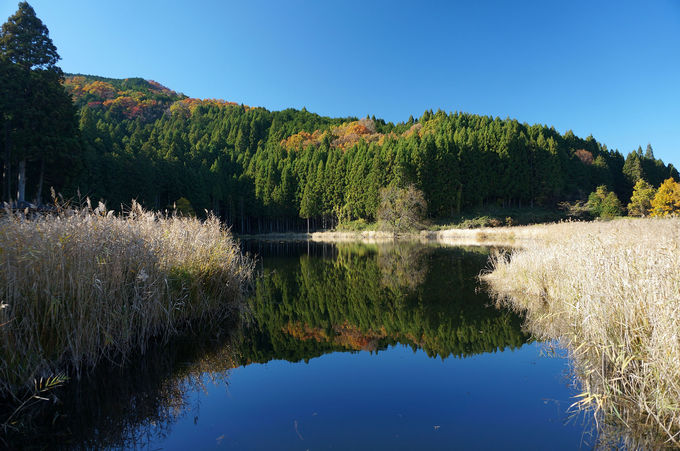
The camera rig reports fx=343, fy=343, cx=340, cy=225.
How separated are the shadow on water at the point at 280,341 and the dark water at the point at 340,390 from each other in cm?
2

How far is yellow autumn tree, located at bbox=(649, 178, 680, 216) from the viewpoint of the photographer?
155ft

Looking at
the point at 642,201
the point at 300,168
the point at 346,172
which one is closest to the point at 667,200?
the point at 642,201

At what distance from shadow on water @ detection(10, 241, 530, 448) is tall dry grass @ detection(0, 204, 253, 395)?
0.43 metres

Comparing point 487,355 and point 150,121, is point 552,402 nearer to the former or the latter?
point 487,355

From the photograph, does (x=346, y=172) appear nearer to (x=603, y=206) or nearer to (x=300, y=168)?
(x=300, y=168)

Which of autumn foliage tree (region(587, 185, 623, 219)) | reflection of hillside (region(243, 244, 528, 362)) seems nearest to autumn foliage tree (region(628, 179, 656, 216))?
autumn foliage tree (region(587, 185, 623, 219))

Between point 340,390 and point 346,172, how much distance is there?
54667 mm

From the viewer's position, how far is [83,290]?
181 inches

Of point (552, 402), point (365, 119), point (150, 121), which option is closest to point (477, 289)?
point (552, 402)

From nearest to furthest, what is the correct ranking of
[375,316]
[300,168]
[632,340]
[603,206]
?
[632,340] → [375,316] → [603,206] → [300,168]

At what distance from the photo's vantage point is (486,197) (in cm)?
5647

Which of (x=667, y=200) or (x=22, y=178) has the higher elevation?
(x=22, y=178)

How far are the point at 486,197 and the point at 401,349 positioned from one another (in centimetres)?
5577

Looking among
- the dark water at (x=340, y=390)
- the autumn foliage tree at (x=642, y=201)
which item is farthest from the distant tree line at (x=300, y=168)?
the dark water at (x=340, y=390)
